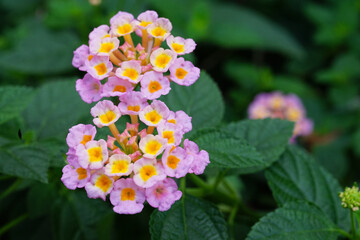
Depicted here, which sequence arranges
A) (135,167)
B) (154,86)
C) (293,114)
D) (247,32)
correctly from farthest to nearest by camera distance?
1. (247,32)
2. (293,114)
3. (154,86)
4. (135,167)

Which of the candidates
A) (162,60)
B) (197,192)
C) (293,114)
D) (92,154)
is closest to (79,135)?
(92,154)

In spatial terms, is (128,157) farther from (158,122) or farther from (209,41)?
(209,41)

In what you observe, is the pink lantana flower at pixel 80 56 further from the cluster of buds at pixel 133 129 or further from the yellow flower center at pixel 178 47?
the yellow flower center at pixel 178 47

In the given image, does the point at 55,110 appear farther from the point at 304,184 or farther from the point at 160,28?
the point at 304,184

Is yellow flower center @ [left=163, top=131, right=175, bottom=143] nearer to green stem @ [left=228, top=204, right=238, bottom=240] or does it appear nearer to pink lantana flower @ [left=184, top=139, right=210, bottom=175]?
pink lantana flower @ [left=184, top=139, right=210, bottom=175]

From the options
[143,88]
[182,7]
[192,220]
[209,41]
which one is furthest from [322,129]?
[143,88]

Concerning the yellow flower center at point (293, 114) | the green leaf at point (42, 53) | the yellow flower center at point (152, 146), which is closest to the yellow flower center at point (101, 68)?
the yellow flower center at point (152, 146)

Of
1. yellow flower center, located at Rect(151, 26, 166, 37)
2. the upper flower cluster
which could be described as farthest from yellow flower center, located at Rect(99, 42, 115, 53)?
yellow flower center, located at Rect(151, 26, 166, 37)
